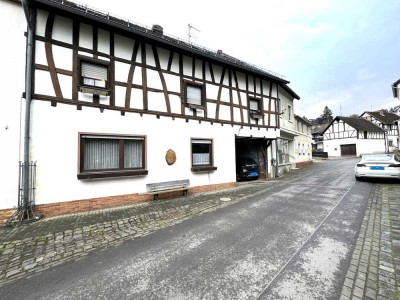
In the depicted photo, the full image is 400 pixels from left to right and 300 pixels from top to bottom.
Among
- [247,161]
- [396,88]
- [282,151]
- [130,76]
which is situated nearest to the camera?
[130,76]

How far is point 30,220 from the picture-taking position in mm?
5594

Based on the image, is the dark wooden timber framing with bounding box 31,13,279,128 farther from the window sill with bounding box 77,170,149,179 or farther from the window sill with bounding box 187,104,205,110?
the window sill with bounding box 77,170,149,179

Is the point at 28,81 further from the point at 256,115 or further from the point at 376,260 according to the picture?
the point at 256,115

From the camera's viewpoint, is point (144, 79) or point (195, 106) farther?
point (195, 106)

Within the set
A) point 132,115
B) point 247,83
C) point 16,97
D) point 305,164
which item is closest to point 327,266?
point 132,115

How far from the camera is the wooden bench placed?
25.5 feet

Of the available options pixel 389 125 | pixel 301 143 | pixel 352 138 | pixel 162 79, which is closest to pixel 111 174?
pixel 162 79

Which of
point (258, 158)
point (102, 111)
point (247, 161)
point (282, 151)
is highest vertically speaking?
point (102, 111)

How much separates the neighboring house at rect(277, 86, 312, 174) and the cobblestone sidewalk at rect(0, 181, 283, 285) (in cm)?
975

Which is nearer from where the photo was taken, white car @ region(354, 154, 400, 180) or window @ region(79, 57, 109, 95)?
window @ region(79, 57, 109, 95)

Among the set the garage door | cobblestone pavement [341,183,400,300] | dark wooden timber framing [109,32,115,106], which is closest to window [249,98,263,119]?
cobblestone pavement [341,183,400,300]

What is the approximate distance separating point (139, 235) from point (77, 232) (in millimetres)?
1596

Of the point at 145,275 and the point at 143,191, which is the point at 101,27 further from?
the point at 145,275

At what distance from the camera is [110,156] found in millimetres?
7273
